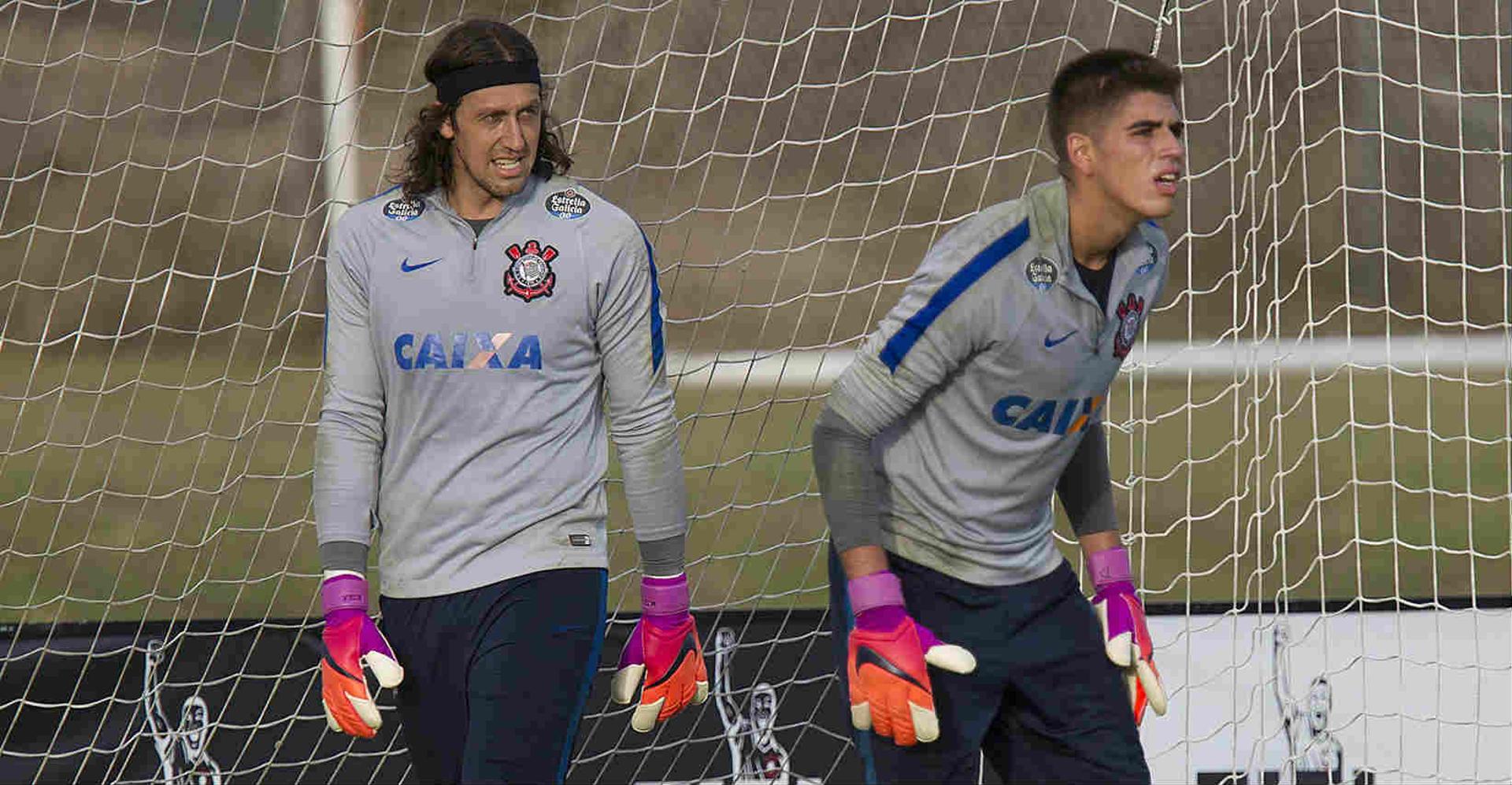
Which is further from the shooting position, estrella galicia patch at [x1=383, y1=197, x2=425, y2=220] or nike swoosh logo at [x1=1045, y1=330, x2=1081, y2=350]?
estrella galicia patch at [x1=383, y1=197, x2=425, y2=220]

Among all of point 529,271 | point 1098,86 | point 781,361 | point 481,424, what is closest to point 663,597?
point 481,424

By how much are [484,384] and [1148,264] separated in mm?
888

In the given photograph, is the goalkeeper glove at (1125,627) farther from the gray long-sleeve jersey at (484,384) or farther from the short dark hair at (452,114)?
the short dark hair at (452,114)

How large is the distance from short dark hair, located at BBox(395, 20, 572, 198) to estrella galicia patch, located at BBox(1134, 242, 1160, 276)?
2.65 ft

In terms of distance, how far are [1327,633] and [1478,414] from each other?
5020mm

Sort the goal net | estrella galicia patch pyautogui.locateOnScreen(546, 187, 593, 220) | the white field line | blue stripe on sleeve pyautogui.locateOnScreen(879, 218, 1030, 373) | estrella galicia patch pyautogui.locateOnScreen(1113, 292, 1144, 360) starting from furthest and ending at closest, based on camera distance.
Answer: the white field line → the goal net → estrella galicia patch pyautogui.locateOnScreen(546, 187, 593, 220) → estrella galicia patch pyautogui.locateOnScreen(1113, 292, 1144, 360) → blue stripe on sleeve pyautogui.locateOnScreen(879, 218, 1030, 373)

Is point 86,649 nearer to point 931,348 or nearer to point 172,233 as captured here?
point 931,348

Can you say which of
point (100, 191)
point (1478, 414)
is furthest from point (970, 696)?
point (100, 191)

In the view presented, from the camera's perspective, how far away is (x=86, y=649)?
11.7 ft

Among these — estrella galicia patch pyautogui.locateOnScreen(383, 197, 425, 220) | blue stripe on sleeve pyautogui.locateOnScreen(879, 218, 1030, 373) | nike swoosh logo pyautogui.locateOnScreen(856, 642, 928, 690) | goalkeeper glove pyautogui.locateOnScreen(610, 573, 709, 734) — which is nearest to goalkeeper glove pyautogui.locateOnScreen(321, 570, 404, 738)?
goalkeeper glove pyautogui.locateOnScreen(610, 573, 709, 734)

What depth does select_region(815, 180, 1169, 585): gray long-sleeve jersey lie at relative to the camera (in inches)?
87.6

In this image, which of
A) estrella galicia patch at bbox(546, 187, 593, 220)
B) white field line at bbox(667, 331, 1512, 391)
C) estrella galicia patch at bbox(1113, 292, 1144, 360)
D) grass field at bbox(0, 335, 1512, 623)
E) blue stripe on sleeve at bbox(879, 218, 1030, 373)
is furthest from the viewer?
white field line at bbox(667, 331, 1512, 391)

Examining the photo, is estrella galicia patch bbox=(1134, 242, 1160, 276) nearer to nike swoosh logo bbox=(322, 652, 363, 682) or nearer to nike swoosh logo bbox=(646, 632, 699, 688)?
nike swoosh logo bbox=(646, 632, 699, 688)

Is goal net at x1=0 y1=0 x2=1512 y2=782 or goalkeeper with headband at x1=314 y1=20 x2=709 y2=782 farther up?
goalkeeper with headband at x1=314 y1=20 x2=709 y2=782
